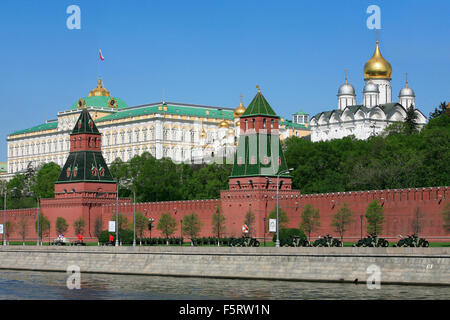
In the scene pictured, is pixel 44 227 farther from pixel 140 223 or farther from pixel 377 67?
pixel 377 67

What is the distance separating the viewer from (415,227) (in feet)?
245

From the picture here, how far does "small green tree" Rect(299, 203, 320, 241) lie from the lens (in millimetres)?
80881

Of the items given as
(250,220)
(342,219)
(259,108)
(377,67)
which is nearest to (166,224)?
(250,220)

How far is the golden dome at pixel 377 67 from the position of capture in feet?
509

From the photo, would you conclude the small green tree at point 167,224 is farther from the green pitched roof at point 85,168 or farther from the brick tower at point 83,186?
the green pitched roof at point 85,168

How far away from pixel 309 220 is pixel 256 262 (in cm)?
2108

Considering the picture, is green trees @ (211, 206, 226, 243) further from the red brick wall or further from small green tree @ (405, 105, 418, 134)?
small green tree @ (405, 105, 418, 134)

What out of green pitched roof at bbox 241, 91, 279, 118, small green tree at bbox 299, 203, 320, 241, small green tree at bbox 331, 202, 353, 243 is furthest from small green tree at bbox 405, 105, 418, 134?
small green tree at bbox 331, 202, 353, 243

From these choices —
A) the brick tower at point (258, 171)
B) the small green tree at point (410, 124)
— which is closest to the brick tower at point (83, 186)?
the brick tower at point (258, 171)

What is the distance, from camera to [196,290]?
5528 centimetres

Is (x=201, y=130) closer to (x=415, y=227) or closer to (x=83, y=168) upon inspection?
(x=83, y=168)

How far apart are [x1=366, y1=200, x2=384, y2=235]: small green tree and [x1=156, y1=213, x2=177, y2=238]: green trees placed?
21.1m

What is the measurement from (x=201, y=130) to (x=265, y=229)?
9545 centimetres
